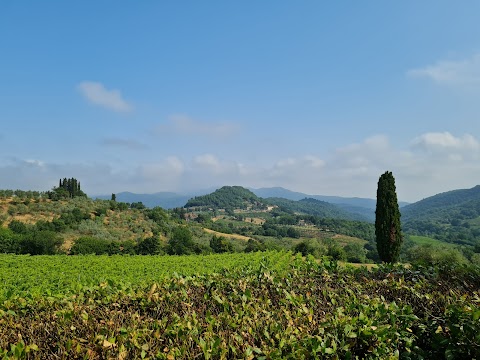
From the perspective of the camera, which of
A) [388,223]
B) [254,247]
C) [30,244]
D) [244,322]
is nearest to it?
[244,322]

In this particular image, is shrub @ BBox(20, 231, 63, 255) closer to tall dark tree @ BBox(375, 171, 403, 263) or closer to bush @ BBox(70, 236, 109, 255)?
bush @ BBox(70, 236, 109, 255)

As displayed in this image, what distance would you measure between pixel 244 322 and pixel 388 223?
96.1 ft

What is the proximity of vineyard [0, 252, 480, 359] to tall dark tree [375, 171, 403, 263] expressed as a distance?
86.0 feet

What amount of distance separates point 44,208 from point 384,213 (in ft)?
162

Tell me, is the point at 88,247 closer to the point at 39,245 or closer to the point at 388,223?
the point at 39,245

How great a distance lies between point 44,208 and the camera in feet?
172

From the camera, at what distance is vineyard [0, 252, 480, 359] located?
8.61 feet

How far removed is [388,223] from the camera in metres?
29.2

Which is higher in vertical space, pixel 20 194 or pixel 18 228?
pixel 20 194

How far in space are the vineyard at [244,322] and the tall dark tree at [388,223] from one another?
26.2m

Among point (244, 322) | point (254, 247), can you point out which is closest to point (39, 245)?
point (254, 247)

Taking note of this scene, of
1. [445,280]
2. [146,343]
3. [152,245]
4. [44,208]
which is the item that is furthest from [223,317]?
[44,208]

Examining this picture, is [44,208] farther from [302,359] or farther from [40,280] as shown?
[302,359]

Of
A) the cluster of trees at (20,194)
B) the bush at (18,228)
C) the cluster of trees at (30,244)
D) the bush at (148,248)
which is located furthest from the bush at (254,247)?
the cluster of trees at (20,194)
